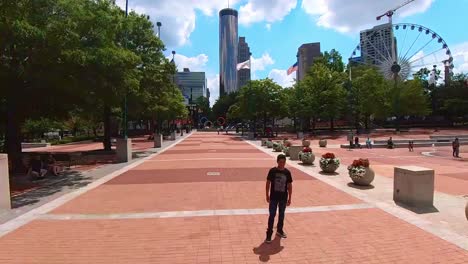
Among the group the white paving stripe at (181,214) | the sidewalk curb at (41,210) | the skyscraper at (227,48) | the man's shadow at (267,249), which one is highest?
the skyscraper at (227,48)

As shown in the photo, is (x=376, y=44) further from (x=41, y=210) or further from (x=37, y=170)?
(x=41, y=210)

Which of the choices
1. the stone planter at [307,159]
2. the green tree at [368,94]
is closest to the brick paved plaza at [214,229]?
the stone planter at [307,159]

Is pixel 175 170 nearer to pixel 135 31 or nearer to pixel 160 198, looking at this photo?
pixel 160 198

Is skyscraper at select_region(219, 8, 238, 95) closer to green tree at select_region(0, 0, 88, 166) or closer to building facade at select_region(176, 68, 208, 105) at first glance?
building facade at select_region(176, 68, 208, 105)

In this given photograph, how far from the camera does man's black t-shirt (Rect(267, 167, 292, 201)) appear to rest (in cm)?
816

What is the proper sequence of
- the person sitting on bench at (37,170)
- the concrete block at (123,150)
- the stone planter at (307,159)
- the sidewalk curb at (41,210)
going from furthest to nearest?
1. the concrete block at (123,150)
2. the stone planter at (307,159)
3. the person sitting on bench at (37,170)
4. the sidewalk curb at (41,210)

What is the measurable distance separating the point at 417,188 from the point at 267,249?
5.38 meters

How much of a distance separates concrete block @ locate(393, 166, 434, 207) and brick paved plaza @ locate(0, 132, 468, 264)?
0.79 metres

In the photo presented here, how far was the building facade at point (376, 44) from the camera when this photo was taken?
251ft

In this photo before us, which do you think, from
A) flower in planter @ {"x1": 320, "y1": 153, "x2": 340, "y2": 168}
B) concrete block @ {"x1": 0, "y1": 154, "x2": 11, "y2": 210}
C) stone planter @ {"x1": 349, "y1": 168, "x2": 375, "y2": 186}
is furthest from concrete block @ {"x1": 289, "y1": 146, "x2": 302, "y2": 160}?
concrete block @ {"x1": 0, "y1": 154, "x2": 11, "y2": 210}

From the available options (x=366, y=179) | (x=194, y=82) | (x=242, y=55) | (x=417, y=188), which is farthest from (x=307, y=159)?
(x=194, y=82)

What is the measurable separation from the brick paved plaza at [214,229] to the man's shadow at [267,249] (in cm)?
2

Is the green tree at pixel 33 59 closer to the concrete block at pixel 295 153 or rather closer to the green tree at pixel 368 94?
the concrete block at pixel 295 153

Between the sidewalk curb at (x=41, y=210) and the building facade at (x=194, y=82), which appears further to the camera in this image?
the building facade at (x=194, y=82)
